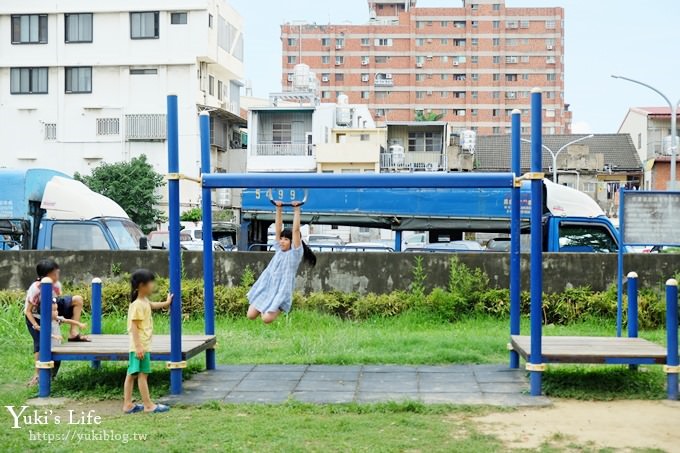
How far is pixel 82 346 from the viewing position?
29.4 feet

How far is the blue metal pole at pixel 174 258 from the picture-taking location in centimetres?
872

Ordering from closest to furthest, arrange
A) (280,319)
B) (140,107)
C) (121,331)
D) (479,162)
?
1. (121,331)
2. (280,319)
3. (140,107)
4. (479,162)

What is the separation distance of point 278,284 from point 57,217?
10.1 meters

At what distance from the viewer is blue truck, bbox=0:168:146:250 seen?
16.9 m

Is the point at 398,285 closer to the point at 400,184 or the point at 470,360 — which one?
the point at 470,360

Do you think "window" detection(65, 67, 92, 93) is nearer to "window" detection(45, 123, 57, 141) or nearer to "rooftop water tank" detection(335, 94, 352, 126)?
"window" detection(45, 123, 57, 141)

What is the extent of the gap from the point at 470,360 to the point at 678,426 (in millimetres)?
3609

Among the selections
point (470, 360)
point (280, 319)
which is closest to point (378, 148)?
point (280, 319)

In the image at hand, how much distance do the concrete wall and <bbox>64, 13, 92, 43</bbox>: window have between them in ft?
118

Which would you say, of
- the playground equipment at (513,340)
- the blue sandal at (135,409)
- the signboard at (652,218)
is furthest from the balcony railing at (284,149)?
the blue sandal at (135,409)

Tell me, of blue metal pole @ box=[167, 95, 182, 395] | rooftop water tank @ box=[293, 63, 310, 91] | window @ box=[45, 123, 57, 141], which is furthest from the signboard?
rooftop water tank @ box=[293, 63, 310, 91]

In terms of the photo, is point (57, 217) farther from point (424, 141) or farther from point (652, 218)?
point (424, 141)

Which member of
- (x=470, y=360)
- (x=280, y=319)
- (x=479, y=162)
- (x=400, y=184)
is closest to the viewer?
(x=400, y=184)

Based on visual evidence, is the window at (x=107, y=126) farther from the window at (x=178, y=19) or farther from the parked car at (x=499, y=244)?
the parked car at (x=499, y=244)
